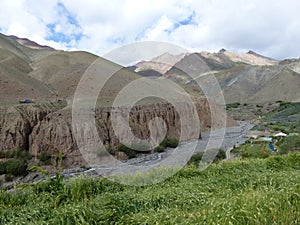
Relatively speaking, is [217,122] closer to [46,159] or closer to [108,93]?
[108,93]

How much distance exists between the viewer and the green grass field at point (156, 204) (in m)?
4.48

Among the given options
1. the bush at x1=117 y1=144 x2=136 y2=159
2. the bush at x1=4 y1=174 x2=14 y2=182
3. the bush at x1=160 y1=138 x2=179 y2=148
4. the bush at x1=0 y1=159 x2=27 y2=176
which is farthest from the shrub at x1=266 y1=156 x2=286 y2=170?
the bush at x1=160 y1=138 x2=179 y2=148

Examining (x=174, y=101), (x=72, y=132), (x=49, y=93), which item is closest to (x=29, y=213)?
(x=72, y=132)

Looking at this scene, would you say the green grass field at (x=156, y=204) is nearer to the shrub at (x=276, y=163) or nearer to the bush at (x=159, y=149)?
the shrub at (x=276, y=163)

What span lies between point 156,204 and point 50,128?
A: 21560 millimetres

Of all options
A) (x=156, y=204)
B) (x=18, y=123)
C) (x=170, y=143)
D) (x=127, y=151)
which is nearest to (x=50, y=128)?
(x=18, y=123)

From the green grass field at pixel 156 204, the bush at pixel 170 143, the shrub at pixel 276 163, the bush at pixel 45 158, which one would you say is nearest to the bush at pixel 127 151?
the bush at pixel 170 143

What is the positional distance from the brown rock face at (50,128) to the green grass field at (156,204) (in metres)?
15.9

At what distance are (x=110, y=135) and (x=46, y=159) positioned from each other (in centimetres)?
643

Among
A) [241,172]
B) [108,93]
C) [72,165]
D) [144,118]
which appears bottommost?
[72,165]

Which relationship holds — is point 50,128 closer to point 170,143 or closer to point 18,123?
point 18,123

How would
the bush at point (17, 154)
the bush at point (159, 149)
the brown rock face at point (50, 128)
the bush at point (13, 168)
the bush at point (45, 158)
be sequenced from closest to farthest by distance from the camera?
the bush at point (13, 168) → the bush at point (17, 154) → the bush at point (45, 158) → the brown rock face at point (50, 128) → the bush at point (159, 149)

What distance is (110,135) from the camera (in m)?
27.6

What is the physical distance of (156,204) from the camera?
237 inches
